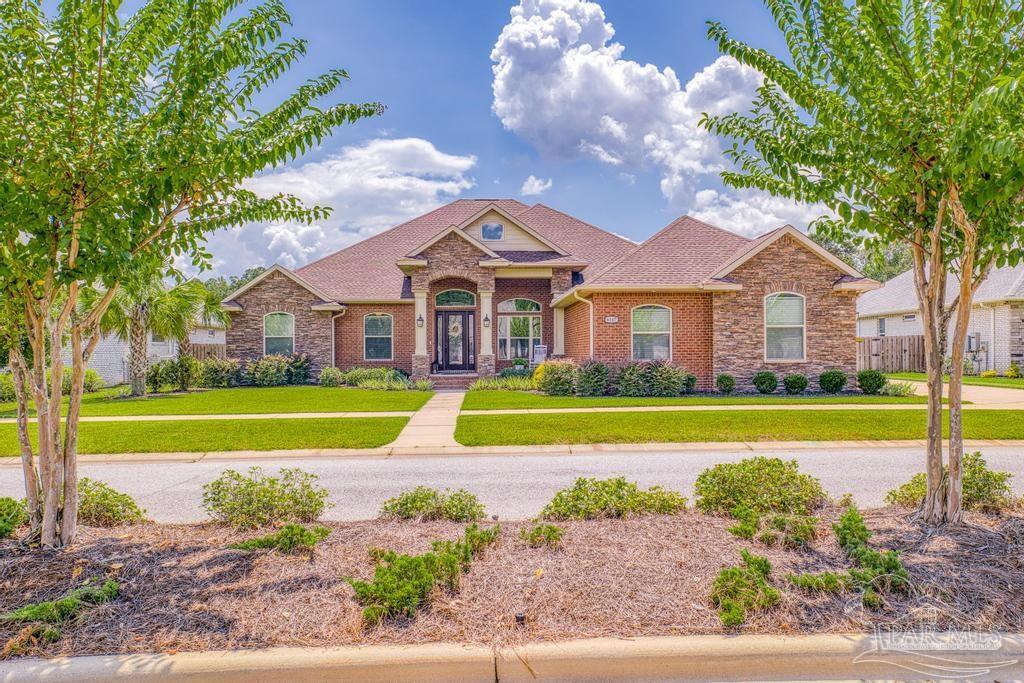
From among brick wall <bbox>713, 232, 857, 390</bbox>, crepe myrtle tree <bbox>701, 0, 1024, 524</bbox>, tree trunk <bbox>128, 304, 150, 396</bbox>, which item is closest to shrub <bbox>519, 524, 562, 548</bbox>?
crepe myrtle tree <bbox>701, 0, 1024, 524</bbox>

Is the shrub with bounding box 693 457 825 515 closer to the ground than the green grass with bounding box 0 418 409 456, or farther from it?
farther from it

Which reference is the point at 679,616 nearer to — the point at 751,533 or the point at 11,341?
the point at 751,533

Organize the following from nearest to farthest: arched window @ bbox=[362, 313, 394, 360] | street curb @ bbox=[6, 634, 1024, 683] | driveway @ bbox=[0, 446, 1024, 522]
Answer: street curb @ bbox=[6, 634, 1024, 683]
driveway @ bbox=[0, 446, 1024, 522]
arched window @ bbox=[362, 313, 394, 360]

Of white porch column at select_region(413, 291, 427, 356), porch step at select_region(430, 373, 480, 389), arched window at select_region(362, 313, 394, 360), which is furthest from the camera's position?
arched window at select_region(362, 313, 394, 360)

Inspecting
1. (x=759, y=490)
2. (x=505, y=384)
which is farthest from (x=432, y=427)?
(x=505, y=384)

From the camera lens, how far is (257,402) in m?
16.7

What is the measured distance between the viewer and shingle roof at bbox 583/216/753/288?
61.4 ft

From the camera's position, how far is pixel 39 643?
322 cm

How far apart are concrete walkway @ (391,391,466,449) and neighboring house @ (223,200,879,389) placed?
5.26m

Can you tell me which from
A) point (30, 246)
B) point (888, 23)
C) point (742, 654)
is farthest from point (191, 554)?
point (888, 23)

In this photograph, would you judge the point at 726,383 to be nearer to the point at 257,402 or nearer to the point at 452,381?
the point at 452,381

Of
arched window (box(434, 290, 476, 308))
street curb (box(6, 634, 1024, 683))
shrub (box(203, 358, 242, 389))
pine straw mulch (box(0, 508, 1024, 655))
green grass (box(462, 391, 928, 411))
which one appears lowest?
street curb (box(6, 634, 1024, 683))

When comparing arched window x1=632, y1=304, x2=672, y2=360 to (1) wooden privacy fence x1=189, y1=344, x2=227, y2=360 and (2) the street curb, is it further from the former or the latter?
(1) wooden privacy fence x1=189, y1=344, x2=227, y2=360

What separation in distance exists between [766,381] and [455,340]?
11.5m
